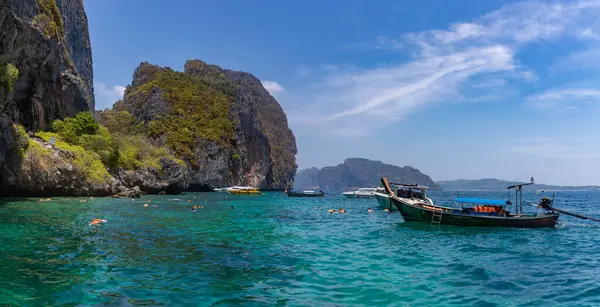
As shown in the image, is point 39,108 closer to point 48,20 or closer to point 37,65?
point 37,65

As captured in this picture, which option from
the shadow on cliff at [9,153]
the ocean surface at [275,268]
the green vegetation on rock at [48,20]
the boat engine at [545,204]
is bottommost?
the ocean surface at [275,268]

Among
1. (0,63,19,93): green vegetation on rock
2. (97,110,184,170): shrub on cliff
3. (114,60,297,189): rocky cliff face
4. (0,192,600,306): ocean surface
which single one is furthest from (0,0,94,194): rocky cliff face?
(114,60,297,189): rocky cliff face

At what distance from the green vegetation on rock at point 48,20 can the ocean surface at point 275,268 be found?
2723cm

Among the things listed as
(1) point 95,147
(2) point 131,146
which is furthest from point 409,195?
(2) point 131,146

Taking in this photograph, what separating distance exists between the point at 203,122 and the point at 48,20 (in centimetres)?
5971

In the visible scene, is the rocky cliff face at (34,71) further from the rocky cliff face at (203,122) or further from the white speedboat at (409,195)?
the white speedboat at (409,195)

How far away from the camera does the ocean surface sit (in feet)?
31.1

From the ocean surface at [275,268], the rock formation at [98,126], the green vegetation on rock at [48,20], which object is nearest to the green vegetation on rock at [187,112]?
the rock formation at [98,126]

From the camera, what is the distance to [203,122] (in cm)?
10244

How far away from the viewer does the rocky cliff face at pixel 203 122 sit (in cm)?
9531

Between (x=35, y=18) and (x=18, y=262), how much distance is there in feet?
119

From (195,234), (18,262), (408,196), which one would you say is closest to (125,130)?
(408,196)

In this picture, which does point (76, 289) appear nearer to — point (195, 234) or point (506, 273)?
point (195, 234)

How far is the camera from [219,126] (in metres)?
106
